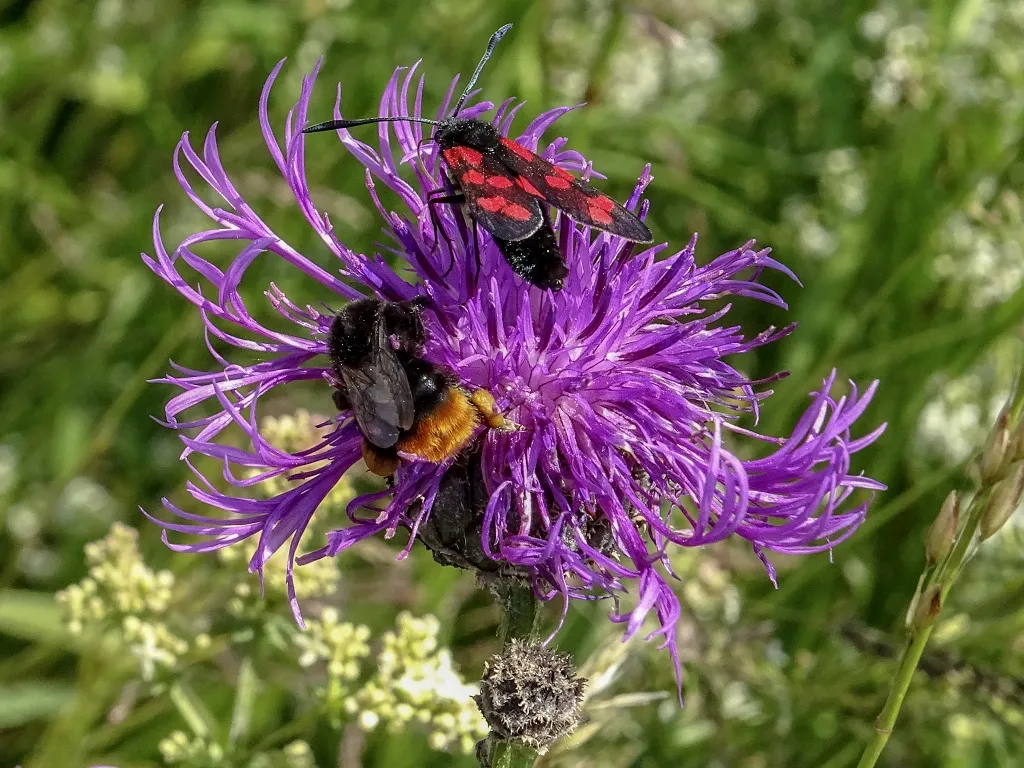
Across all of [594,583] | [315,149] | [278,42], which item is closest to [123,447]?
[315,149]

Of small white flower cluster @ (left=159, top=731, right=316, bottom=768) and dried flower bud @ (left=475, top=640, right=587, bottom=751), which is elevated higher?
dried flower bud @ (left=475, top=640, right=587, bottom=751)

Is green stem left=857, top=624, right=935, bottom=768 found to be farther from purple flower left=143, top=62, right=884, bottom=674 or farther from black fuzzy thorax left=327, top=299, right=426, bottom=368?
black fuzzy thorax left=327, top=299, right=426, bottom=368

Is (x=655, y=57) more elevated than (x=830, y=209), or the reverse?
(x=655, y=57)

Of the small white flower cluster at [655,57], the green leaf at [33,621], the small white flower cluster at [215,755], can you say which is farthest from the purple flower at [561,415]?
the small white flower cluster at [655,57]

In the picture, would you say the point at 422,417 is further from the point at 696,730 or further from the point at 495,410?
the point at 696,730

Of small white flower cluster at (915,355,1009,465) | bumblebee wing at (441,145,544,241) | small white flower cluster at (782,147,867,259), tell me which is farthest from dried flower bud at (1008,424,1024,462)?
small white flower cluster at (782,147,867,259)

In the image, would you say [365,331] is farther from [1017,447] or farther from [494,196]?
[1017,447]

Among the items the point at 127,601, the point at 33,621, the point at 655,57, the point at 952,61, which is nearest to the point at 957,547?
the point at 127,601
